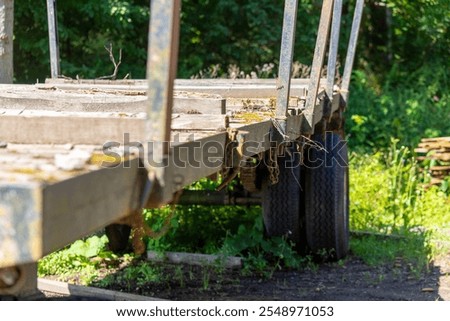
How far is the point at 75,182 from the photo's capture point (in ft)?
6.11

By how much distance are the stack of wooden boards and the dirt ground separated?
124 inches

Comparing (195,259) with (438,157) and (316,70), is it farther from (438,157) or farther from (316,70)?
(438,157)

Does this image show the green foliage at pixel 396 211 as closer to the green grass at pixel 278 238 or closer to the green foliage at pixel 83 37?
the green grass at pixel 278 238

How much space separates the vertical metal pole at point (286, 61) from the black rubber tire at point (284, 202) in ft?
5.14

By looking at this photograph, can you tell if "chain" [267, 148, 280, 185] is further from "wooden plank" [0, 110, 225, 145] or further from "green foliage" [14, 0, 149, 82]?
"green foliage" [14, 0, 149, 82]

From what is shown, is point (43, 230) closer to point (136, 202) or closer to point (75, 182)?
point (75, 182)

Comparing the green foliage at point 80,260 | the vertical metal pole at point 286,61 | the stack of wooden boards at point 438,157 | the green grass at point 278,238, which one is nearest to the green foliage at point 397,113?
the stack of wooden boards at point 438,157

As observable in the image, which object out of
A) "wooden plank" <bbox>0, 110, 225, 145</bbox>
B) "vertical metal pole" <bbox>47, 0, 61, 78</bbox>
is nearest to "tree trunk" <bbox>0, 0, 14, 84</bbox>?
"vertical metal pole" <bbox>47, 0, 61, 78</bbox>

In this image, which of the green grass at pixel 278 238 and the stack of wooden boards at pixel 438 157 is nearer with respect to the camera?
the green grass at pixel 278 238

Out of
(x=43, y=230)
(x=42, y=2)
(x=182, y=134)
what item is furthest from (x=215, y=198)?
(x=42, y=2)

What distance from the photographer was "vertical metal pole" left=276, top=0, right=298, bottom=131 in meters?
3.95

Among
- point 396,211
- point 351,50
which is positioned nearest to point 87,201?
point 351,50

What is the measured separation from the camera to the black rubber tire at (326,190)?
5.91 m

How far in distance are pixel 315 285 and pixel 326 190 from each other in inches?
24.5
